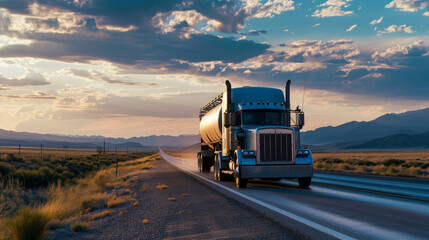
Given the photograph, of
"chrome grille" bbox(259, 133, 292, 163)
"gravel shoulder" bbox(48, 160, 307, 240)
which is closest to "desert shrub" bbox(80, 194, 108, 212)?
"gravel shoulder" bbox(48, 160, 307, 240)

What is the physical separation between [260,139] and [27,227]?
998 centimetres

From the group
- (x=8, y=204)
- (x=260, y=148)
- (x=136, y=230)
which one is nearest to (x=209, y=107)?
(x=260, y=148)

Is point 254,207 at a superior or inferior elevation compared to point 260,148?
inferior

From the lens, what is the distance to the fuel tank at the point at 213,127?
68.7 ft

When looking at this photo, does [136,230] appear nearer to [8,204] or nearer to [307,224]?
[307,224]

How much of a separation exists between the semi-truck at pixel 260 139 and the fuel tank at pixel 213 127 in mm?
98

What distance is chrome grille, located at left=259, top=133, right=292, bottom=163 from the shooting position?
53.0 feet

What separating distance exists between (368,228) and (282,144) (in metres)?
8.25

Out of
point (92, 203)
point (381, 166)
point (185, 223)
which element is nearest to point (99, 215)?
point (92, 203)

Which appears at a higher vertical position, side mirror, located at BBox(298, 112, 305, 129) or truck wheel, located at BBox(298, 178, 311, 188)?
side mirror, located at BBox(298, 112, 305, 129)

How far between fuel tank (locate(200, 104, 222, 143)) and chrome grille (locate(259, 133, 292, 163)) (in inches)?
188

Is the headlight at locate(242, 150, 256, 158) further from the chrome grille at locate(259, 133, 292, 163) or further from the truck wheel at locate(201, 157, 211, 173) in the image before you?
the truck wheel at locate(201, 157, 211, 173)

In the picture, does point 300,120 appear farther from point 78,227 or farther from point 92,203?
point 78,227

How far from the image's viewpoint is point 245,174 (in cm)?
1619
